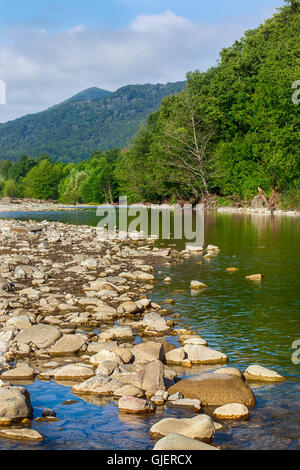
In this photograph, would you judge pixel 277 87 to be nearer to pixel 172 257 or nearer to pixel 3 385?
pixel 172 257

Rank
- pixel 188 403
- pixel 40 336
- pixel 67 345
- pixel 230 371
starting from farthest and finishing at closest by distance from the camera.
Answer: pixel 40 336, pixel 67 345, pixel 230 371, pixel 188 403

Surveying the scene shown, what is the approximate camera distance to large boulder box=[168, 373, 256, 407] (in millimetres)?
6410

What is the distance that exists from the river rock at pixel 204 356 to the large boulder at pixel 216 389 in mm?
1147

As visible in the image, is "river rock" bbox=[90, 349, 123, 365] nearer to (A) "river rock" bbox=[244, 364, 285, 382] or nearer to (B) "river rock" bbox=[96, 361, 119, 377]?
(B) "river rock" bbox=[96, 361, 119, 377]

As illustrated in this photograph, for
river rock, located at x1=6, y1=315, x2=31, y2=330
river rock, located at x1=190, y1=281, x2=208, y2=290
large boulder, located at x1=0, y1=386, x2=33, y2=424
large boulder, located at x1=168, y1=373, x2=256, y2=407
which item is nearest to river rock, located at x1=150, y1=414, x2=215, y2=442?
large boulder, located at x1=168, y1=373, x2=256, y2=407

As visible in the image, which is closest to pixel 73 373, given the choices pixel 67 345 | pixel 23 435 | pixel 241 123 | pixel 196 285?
pixel 67 345

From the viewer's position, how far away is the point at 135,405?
6199 millimetres

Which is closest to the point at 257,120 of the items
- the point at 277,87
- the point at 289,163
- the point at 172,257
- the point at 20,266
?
the point at 277,87

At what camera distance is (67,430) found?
18.6 ft

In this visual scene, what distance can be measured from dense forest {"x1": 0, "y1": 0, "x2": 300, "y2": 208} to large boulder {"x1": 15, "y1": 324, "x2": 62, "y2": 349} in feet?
142

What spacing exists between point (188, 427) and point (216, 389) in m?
1.23

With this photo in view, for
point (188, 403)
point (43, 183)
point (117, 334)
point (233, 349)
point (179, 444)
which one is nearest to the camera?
point (179, 444)

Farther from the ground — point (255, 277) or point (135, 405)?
point (255, 277)

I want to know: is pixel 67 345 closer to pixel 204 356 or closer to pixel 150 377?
pixel 150 377
